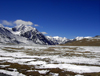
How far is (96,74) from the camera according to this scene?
44.3 ft

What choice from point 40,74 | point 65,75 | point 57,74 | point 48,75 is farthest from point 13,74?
point 65,75

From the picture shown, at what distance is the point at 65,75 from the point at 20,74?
19.7 ft

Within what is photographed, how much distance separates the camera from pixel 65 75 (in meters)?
13.0

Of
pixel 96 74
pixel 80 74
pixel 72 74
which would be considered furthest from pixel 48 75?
pixel 96 74

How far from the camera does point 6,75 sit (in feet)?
41.9

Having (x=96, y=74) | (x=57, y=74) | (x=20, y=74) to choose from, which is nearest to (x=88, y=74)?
(x=96, y=74)

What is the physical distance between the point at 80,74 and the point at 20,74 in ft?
26.8

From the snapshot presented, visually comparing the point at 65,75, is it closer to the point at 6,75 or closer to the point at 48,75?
the point at 48,75

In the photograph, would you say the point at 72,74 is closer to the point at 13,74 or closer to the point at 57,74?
the point at 57,74

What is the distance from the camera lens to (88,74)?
13.5 m

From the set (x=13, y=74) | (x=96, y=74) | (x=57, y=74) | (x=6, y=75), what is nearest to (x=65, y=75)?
(x=57, y=74)

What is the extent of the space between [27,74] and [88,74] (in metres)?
8.36

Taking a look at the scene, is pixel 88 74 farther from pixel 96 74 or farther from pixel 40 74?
pixel 40 74

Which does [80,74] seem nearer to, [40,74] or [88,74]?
[88,74]
